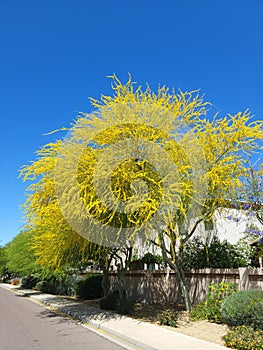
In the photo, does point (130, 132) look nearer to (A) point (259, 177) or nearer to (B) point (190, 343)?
(A) point (259, 177)

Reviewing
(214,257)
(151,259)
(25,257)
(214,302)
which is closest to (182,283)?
(214,302)

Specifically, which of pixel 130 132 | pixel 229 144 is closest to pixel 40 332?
pixel 130 132

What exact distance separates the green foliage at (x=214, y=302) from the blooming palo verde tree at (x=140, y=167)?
1.24 metres

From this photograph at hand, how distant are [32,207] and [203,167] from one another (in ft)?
21.9

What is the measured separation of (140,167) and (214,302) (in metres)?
5.28

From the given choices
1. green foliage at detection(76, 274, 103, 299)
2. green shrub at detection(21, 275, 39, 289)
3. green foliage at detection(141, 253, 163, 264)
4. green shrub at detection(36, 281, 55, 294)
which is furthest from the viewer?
green shrub at detection(21, 275, 39, 289)

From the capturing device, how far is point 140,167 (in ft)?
39.1

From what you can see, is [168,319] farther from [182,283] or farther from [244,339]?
[244,339]

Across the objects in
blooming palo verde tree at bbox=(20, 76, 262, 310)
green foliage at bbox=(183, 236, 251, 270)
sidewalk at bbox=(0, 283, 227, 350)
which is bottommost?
sidewalk at bbox=(0, 283, 227, 350)

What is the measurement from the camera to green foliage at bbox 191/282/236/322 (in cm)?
1189

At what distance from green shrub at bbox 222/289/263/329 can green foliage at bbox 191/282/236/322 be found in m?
1.92

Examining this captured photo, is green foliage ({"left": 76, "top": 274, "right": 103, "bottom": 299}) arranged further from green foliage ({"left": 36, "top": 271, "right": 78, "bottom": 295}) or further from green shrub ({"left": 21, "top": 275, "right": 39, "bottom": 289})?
green shrub ({"left": 21, "top": 275, "right": 39, "bottom": 289})

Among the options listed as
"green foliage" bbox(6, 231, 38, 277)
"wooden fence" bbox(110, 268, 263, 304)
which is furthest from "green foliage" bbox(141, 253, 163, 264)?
"green foliage" bbox(6, 231, 38, 277)

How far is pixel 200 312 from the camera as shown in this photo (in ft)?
40.6
